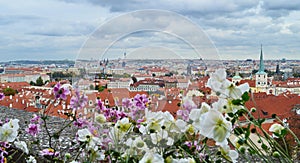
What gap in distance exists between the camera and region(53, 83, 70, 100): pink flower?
98 cm

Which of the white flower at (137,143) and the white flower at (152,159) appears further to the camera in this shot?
the white flower at (137,143)

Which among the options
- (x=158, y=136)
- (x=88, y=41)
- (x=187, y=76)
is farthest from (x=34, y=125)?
(x=158, y=136)

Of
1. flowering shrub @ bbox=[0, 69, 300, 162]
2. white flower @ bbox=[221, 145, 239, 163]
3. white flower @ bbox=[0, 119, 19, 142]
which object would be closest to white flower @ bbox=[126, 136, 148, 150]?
flowering shrub @ bbox=[0, 69, 300, 162]

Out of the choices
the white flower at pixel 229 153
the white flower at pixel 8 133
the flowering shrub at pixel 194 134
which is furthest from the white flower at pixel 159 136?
the white flower at pixel 8 133

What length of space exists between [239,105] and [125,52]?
→ 528mm

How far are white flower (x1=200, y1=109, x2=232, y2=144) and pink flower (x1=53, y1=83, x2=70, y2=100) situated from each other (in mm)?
524

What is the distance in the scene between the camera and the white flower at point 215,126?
541 mm

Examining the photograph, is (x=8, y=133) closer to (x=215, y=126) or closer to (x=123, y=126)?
(x=123, y=126)

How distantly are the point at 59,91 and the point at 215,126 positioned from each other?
543 millimetres

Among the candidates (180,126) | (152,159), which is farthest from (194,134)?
(152,159)

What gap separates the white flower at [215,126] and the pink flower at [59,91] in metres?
0.52

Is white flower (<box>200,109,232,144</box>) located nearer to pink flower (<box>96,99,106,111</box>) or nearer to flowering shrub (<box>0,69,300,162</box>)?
flowering shrub (<box>0,69,300,162</box>)

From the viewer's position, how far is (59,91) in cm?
98

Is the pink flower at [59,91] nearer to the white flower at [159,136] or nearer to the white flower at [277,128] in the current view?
the white flower at [159,136]
